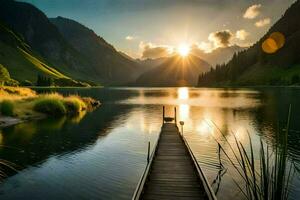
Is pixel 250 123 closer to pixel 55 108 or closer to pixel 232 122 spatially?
pixel 232 122

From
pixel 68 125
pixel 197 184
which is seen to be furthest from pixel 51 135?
pixel 197 184

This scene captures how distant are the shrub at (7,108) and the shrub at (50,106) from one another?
758 centimetres

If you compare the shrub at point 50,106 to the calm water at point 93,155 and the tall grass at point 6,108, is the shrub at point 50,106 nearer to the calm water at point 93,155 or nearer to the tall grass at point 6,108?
the tall grass at point 6,108

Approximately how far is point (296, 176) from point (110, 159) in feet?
55.4

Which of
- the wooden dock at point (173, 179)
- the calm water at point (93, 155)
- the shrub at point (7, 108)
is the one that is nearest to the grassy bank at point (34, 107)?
the shrub at point (7, 108)

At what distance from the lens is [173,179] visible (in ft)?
62.8

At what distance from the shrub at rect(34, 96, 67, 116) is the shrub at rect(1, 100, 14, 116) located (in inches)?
299

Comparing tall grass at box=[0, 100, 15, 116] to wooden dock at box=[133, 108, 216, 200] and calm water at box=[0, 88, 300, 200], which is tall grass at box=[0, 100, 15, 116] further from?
wooden dock at box=[133, 108, 216, 200]

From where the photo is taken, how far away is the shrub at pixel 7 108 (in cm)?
5297

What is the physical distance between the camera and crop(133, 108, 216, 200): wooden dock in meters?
16.1

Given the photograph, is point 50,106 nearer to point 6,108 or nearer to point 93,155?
point 6,108

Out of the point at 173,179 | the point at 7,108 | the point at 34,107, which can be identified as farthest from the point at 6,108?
the point at 173,179

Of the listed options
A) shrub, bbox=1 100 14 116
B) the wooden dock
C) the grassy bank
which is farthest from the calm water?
shrub, bbox=1 100 14 116

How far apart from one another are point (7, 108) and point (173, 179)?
4442cm
